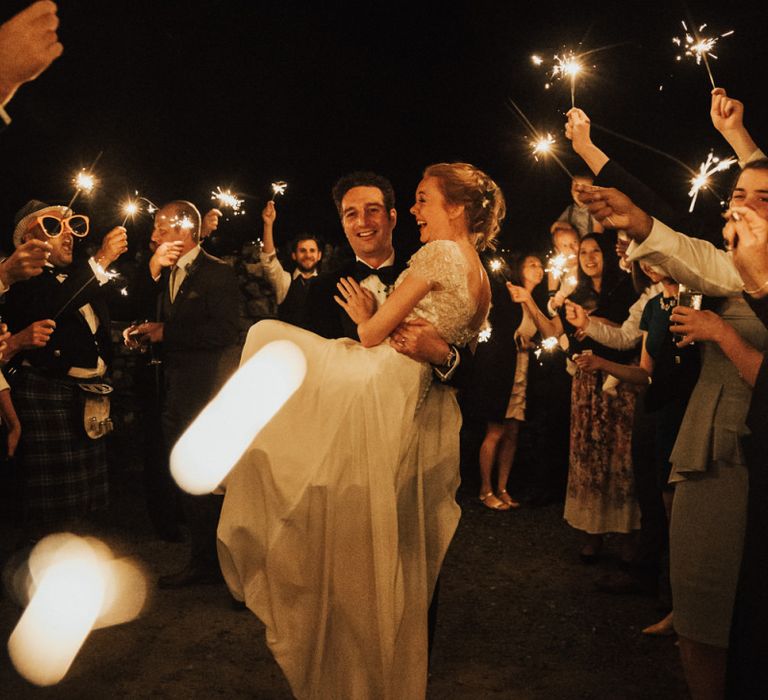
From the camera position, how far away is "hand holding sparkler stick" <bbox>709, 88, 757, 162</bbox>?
2.77m

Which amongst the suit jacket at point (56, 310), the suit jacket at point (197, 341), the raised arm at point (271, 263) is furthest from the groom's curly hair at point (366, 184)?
the raised arm at point (271, 263)

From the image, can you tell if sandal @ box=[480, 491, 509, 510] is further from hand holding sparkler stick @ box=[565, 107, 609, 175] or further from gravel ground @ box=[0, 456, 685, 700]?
hand holding sparkler stick @ box=[565, 107, 609, 175]

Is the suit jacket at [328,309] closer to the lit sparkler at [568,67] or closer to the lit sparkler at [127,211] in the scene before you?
the lit sparkler at [568,67]

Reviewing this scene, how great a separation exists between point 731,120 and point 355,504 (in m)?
2.18

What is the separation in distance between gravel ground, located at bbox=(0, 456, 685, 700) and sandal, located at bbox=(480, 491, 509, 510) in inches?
48.9

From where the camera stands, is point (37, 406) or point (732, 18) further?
point (732, 18)

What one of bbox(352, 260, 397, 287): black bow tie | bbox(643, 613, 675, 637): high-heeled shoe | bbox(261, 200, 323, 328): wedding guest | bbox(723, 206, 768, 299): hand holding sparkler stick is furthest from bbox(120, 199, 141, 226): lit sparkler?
bbox(723, 206, 768, 299): hand holding sparkler stick

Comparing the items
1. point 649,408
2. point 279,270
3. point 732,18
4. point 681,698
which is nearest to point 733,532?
point 649,408

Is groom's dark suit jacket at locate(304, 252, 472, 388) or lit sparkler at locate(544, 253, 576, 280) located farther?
lit sparkler at locate(544, 253, 576, 280)

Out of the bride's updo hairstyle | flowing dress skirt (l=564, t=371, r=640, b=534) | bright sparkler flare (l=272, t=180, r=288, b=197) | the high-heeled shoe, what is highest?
bright sparkler flare (l=272, t=180, r=288, b=197)

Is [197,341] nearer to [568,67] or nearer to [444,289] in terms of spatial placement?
[444,289]

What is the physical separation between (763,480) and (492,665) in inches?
94.8

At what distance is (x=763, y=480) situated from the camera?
170cm

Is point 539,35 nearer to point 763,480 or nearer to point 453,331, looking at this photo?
point 453,331
